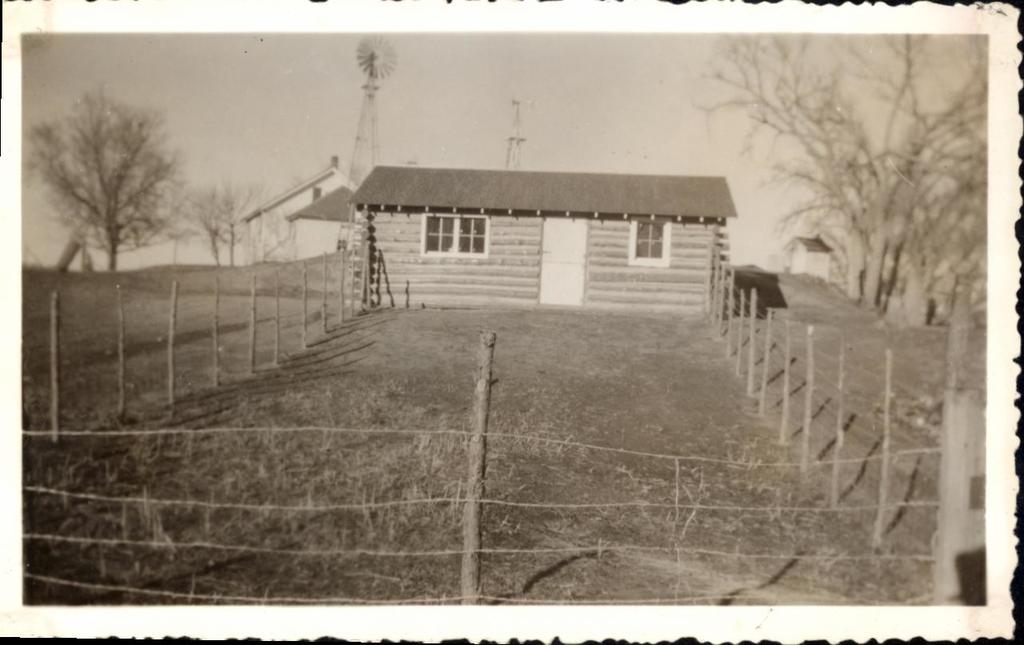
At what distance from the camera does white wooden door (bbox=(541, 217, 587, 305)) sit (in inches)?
322

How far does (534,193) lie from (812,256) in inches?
156

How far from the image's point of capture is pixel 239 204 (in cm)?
570

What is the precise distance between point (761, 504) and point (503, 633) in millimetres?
1998

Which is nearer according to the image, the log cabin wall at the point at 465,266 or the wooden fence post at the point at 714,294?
the wooden fence post at the point at 714,294

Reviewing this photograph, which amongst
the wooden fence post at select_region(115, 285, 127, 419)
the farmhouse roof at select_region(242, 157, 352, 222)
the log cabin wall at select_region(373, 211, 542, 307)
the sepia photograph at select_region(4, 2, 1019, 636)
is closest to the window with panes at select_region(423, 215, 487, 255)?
the log cabin wall at select_region(373, 211, 542, 307)

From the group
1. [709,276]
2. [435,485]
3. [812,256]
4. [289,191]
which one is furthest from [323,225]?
[435,485]

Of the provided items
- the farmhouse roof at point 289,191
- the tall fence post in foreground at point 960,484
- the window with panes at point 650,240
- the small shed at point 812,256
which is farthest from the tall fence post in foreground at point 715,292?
the farmhouse roof at point 289,191

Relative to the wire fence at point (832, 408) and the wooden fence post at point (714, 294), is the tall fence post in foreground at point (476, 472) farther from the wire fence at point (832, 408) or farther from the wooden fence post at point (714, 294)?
the wooden fence post at point (714, 294)

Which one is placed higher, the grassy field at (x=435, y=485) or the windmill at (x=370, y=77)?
the windmill at (x=370, y=77)

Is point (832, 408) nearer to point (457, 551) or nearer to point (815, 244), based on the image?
point (815, 244)

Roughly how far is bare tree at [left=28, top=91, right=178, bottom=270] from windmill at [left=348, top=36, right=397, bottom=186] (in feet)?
4.82

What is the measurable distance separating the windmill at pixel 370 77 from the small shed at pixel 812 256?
14.1 ft

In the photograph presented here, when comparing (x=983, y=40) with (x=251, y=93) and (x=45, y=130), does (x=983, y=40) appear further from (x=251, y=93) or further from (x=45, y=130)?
(x=45, y=130)

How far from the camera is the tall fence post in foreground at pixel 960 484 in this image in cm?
351
